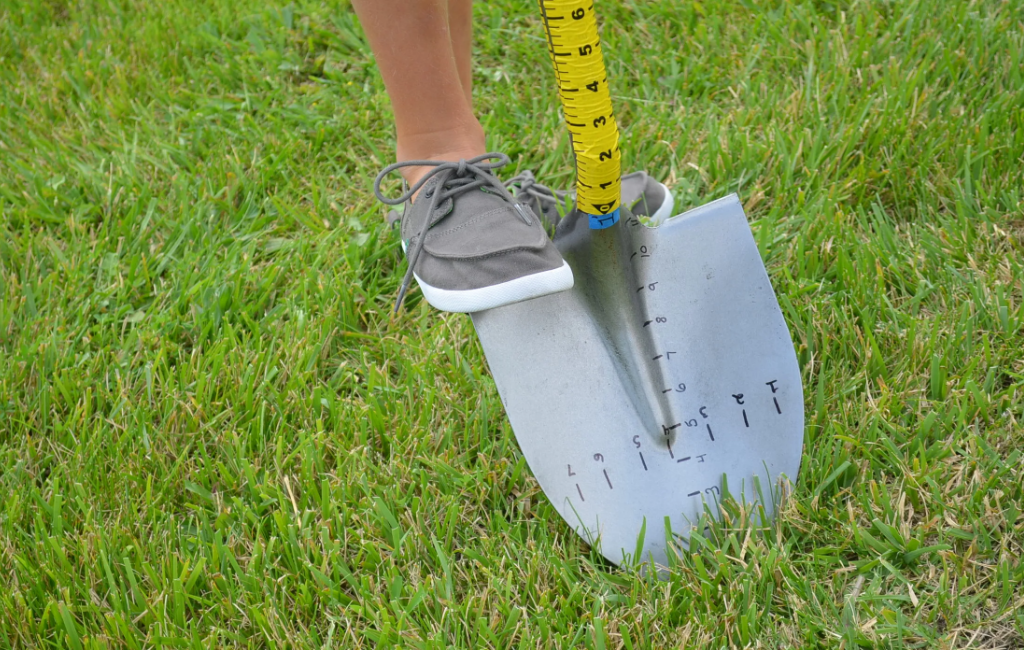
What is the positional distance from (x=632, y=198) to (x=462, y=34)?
53cm

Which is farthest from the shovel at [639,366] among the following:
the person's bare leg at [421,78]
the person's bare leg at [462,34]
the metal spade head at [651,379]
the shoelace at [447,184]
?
the person's bare leg at [462,34]

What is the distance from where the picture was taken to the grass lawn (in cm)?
126

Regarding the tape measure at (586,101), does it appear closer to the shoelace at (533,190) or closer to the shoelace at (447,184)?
the shoelace at (447,184)

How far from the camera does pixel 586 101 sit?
50.7 inches

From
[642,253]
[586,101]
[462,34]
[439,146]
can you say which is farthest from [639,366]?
[462,34]

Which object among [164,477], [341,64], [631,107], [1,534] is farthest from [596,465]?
[341,64]

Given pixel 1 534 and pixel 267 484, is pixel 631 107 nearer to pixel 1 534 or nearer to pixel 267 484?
pixel 267 484

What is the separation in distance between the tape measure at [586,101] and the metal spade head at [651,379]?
0.08m

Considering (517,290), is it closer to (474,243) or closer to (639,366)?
(474,243)

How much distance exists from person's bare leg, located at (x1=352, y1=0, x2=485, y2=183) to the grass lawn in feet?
1.27

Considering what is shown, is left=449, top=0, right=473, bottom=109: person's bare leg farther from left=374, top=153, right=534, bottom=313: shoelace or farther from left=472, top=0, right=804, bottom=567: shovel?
left=472, top=0, right=804, bottom=567: shovel

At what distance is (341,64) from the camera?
8.52ft

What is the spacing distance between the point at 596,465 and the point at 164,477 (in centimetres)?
82

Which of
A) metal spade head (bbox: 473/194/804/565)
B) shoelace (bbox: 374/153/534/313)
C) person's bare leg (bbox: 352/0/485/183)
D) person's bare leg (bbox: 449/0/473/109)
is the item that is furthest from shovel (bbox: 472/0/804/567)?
person's bare leg (bbox: 449/0/473/109)
